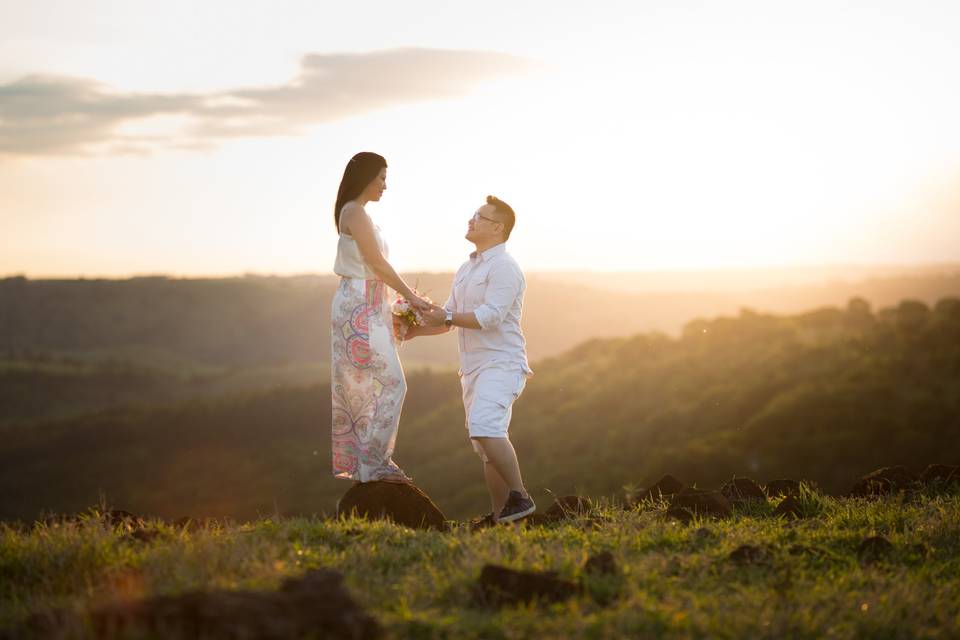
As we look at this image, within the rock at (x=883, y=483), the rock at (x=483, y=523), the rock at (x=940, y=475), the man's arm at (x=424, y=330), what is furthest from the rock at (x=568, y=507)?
the rock at (x=940, y=475)

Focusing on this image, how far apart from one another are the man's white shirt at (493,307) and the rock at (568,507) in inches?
37.7

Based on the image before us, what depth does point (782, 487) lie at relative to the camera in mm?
8180

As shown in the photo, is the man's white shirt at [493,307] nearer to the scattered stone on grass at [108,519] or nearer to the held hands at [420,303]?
the held hands at [420,303]

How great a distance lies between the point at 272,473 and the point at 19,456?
19.6 metres

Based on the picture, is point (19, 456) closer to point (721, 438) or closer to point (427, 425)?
point (427, 425)

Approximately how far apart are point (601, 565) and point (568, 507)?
2373mm

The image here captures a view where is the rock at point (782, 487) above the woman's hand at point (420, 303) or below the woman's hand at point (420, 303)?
below

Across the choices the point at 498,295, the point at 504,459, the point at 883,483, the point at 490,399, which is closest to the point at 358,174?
the point at 498,295

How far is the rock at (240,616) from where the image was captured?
3430mm

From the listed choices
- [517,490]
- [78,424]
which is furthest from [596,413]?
[517,490]

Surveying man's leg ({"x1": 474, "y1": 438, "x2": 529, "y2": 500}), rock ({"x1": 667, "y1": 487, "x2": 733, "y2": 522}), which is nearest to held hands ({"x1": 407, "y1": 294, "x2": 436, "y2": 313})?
man's leg ({"x1": 474, "y1": 438, "x2": 529, "y2": 500})

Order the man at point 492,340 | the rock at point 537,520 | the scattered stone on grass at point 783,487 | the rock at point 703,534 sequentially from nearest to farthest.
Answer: the rock at point 703,534 < the rock at point 537,520 < the man at point 492,340 < the scattered stone on grass at point 783,487

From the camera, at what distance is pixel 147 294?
86.4 m

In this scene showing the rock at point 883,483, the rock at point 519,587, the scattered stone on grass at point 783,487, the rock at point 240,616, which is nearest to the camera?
the rock at point 240,616
